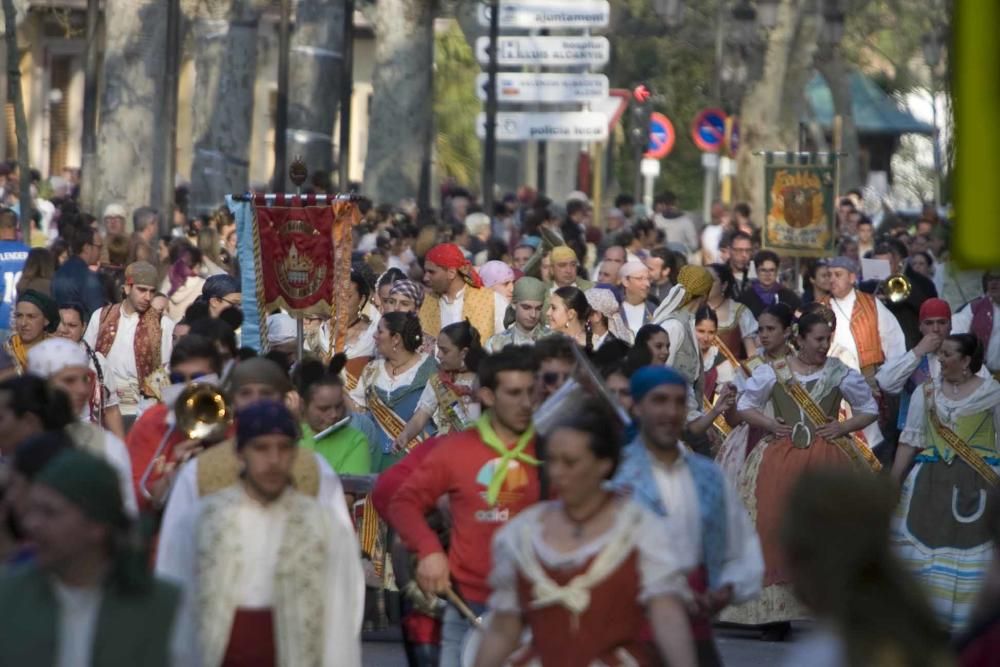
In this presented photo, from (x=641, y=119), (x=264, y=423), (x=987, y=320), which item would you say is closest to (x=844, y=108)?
(x=641, y=119)

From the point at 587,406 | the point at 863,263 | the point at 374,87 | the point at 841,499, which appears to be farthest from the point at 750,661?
the point at 374,87

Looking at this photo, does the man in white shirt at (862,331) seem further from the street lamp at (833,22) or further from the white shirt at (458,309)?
the street lamp at (833,22)

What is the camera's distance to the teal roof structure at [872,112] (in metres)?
75.4

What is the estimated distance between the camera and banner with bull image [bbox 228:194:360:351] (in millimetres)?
14508

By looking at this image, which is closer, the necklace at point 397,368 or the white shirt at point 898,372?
the necklace at point 397,368

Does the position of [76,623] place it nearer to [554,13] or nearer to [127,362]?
[127,362]

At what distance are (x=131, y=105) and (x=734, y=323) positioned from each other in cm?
1119

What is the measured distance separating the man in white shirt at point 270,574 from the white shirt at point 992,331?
410 inches

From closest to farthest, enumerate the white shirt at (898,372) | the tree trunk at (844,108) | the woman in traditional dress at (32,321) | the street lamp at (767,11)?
the woman in traditional dress at (32,321), the white shirt at (898,372), the street lamp at (767,11), the tree trunk at (844,108)

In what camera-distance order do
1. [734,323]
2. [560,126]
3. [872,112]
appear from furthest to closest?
[872,112]
[560,126]
[734,323]

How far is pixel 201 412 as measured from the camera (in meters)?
8.83

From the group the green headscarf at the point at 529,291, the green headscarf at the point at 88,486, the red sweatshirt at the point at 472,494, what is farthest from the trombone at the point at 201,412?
the green headscarf at the point at 529,291

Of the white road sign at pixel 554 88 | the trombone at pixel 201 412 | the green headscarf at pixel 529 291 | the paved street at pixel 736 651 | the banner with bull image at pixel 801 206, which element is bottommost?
the paved street at pixel 736 651

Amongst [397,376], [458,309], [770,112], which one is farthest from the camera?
[770,112]
